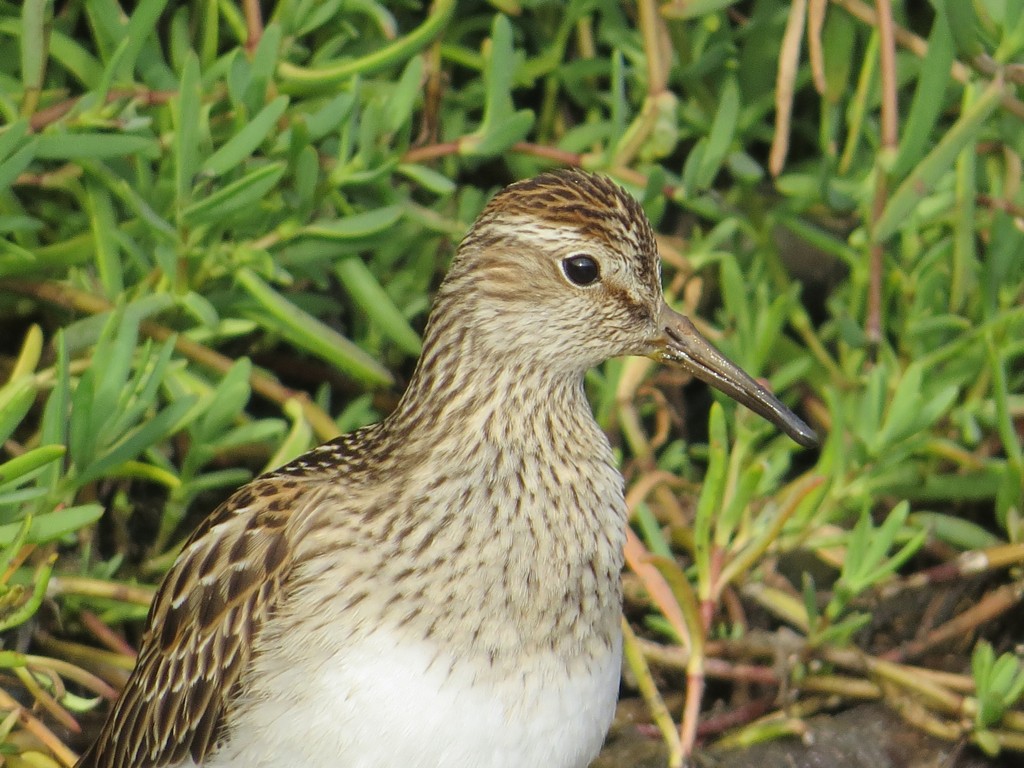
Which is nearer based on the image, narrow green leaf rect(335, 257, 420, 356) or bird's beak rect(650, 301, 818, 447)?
bird's beak rect(650, 301, 818, 447)

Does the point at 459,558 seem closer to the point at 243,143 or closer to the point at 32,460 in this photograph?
the point at 32,460

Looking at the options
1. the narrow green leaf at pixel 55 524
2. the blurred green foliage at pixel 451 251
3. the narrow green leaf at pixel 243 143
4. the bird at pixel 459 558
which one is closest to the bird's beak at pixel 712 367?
the bird at pixel 459 558

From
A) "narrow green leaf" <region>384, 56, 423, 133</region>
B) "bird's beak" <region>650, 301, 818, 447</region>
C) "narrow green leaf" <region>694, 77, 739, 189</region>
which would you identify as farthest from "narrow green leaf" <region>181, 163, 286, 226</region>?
"narrow green leaf" <region>694, 77, 739, 189</region>

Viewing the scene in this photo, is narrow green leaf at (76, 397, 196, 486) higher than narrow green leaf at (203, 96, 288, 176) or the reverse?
the reverse

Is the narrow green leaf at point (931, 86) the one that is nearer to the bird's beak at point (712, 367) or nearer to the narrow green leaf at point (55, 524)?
the bird's beak at point (712, 367)

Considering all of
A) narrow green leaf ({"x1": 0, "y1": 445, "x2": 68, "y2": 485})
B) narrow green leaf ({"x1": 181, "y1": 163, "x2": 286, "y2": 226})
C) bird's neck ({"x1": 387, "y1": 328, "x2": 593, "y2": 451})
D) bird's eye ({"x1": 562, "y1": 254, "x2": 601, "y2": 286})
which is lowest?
narrow green leaf ({"x1": 0, "y1": 445, "x2": 68, "y2": 485})

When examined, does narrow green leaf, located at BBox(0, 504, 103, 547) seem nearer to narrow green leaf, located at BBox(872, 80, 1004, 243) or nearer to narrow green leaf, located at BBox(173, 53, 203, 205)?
narrow green leaf, located at BBox(173, 53, 203, 205)
